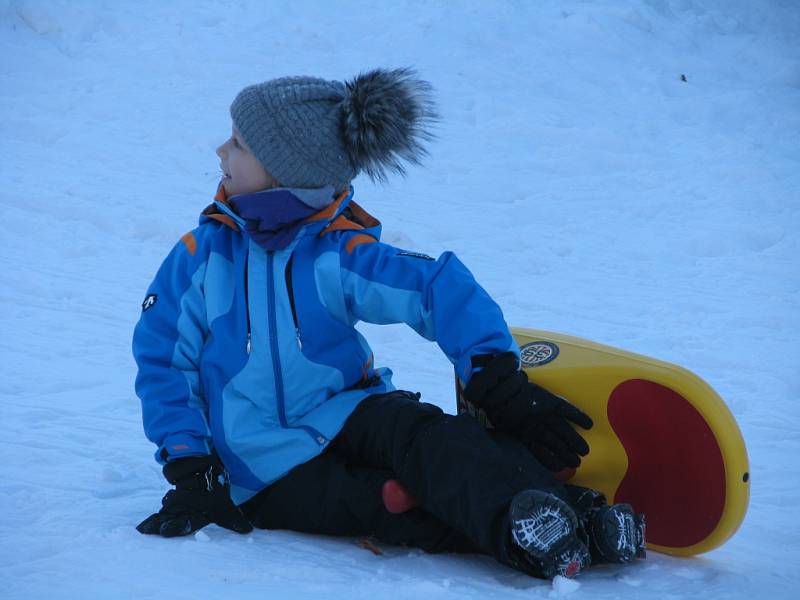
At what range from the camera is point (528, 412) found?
218 cm

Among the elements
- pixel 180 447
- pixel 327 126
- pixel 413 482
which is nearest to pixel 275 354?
pixel 180 447

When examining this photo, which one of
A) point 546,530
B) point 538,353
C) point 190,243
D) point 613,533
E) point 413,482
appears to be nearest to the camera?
point 546,530

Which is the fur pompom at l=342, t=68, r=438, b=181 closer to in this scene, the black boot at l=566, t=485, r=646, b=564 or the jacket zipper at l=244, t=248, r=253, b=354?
the jacket zipper at l=244, t=248, r=253, b=354

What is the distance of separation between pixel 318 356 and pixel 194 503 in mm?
466

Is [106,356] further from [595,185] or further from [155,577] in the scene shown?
[595,185]

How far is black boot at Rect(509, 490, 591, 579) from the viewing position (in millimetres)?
1882

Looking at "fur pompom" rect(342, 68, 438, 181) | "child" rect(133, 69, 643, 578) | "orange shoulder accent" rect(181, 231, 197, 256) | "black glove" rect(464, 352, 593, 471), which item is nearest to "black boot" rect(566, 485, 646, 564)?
"child" rect(133, 69, 643, 578)

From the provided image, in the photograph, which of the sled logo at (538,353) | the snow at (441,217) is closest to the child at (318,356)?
the snow at (441,217)

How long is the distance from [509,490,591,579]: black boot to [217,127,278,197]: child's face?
1097 mm

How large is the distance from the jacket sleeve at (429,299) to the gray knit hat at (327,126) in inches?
9.8

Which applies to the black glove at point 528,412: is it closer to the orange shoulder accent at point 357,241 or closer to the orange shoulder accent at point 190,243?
the orange shoulder accent at point 357,241

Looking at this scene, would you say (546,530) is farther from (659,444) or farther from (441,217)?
(441,217)

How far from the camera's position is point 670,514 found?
2293 mm

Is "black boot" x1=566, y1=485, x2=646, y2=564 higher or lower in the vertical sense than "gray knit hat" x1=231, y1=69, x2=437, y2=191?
lower
